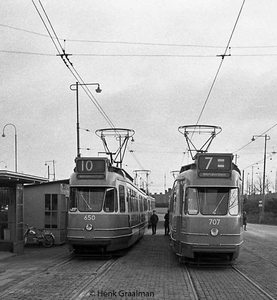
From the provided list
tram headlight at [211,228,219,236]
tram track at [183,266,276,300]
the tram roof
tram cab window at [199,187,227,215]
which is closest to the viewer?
tram track at [183,266,276,300]

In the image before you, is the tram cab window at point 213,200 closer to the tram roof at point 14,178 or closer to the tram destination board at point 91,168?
the tram destination board at point 91,168

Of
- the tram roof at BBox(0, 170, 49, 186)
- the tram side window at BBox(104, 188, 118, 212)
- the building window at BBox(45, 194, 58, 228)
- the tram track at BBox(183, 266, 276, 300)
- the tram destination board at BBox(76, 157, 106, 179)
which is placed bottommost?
the tram track at BBox(183, 266, 276, 300)

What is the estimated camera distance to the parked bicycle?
23281 mm

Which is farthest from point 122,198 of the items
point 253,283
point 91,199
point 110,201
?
point 253,283

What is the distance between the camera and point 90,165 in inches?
688

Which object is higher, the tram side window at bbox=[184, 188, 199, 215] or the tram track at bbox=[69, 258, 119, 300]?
the tram side window at bbox=[184, 188, 199, 215]

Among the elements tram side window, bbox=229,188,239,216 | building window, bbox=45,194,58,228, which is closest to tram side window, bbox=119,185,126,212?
tram side window, bbox=229,188,239,216

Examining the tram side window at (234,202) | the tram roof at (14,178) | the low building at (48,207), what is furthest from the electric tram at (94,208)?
the low building at (48,207)

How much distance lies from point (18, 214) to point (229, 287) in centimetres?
1124

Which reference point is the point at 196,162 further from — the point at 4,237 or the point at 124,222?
the point at 4,237

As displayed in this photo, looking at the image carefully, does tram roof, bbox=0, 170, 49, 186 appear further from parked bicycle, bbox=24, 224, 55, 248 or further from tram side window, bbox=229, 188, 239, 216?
tram side window, bbox=229, 188, 239, 216

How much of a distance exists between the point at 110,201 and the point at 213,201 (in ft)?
13.4

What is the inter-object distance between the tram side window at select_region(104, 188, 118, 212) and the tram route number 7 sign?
3.84 metres

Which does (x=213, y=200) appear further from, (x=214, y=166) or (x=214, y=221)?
(x=214, y=166)
